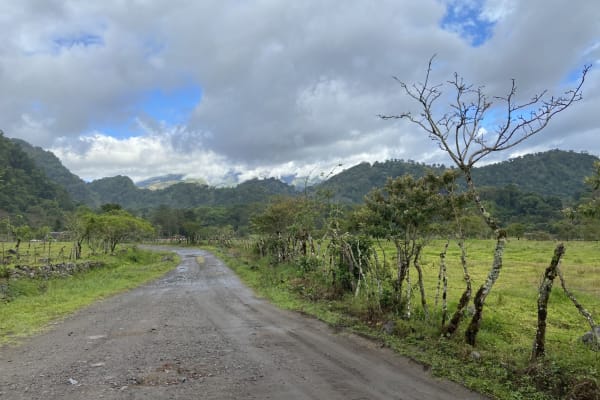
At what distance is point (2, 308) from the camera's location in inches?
605

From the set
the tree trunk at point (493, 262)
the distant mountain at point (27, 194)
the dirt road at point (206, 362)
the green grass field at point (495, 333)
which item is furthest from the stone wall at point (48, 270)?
the distant mountain at point (27, 194)

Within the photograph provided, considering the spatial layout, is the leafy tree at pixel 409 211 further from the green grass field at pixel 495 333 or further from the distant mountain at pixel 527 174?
the distant mountain at pixel 527 174

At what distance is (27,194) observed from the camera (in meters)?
119

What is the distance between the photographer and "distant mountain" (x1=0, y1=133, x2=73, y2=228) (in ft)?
337

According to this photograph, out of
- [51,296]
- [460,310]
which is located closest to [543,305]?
[460,310]

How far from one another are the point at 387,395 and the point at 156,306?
463 inches

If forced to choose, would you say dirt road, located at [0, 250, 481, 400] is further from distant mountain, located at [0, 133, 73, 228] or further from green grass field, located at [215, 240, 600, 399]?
distant mountain, located at [0, 133, 73, 228]

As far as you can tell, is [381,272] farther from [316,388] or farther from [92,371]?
[92,371]

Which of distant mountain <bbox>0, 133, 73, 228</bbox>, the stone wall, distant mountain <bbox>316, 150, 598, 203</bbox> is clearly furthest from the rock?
distant mountain <bbox>316, 150, 598, 203</bbox>

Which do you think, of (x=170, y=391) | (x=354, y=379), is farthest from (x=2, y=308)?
(x=354, y=379)

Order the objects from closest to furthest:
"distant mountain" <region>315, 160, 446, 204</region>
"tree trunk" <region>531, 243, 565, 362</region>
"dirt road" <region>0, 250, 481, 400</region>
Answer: "dirt road" <region>0, 250, 481, 400</region>, "tree trunk" <region>531, 243, 565, 362</region>, "distant mountain" <region>315, 160, 446, 204</region>

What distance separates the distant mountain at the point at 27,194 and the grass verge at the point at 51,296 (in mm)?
79287

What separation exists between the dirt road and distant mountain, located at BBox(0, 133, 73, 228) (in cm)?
9518

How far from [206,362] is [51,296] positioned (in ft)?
43.3
